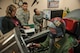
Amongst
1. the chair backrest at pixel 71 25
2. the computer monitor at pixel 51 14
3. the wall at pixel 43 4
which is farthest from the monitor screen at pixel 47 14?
the chair backrest at pixel 71 25

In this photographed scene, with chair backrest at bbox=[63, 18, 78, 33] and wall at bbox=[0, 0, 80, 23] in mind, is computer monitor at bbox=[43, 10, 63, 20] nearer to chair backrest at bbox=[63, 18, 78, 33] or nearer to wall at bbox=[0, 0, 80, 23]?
wall at bbox=[0, 0, 80, 23]

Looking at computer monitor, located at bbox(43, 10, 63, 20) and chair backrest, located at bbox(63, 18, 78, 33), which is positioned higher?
chair backrest, located at bbox(63, 18, 78, 33)

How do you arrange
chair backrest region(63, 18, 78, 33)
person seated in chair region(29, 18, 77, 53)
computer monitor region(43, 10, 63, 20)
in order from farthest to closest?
computer monitor region(43, 10, 63, 20), chair backrest region(63, 18, 78, 33), person seated in chair region(29, 18, 77, 53)

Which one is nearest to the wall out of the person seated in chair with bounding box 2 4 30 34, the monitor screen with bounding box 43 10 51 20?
the monitor screen with bounding box 43 10 51 20

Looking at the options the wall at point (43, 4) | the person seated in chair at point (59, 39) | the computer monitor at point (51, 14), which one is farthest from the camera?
the computer monitor at point (51, 14)

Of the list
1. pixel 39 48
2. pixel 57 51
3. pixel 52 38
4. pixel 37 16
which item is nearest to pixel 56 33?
pixel 52 38

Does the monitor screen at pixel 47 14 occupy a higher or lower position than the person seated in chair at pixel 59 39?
lower

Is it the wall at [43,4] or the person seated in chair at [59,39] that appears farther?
the wall at [43,4]

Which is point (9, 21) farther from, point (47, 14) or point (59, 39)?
point (47, 14)

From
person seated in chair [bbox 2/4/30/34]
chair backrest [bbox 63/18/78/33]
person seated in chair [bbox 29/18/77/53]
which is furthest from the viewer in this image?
person seated in chair [bbox 2/4/30/34]

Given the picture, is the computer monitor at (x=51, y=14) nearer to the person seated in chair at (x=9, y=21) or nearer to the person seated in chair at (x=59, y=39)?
the person seated in chair at (x=9, y=21)

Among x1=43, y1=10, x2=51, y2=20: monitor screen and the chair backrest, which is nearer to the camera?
the chair backrest

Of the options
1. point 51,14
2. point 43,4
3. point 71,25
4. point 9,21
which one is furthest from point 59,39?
point 43,4

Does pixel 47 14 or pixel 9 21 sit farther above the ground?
pixel 9 21
